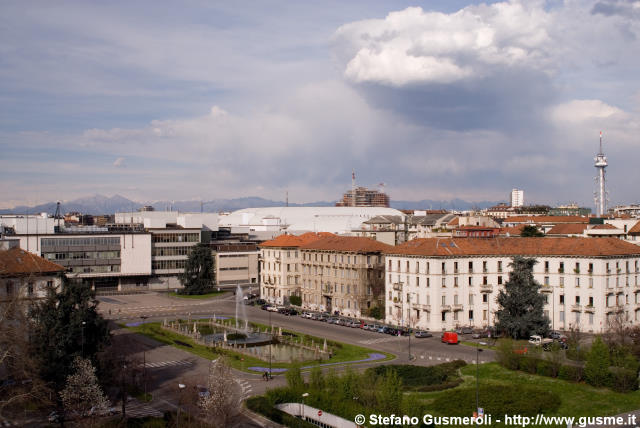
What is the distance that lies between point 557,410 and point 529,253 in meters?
40.6

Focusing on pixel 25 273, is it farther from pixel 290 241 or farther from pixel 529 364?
pixel 290 241

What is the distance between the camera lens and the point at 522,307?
246ft

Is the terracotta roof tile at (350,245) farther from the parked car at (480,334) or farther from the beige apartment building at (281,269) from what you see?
the parked car at (480,334)

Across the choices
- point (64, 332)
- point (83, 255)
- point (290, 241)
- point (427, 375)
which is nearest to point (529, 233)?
point (290, 241)

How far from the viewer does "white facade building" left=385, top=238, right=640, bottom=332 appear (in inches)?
3127

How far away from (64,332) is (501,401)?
33704 mm

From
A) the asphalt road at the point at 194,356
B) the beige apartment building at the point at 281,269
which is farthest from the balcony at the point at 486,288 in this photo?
the beige apartment building at the point at 281,269

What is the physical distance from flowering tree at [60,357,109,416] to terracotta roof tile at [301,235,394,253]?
5925cm

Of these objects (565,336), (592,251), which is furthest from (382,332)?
(592,251)

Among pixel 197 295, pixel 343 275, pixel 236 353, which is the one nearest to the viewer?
pixel 236 353

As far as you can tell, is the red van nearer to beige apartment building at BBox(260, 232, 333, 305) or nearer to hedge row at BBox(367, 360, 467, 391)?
hedge row at BBox(367, 360, 467, 391)

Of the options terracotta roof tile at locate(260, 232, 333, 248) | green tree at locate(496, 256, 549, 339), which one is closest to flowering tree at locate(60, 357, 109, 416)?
green tree at locate(496, 256, 549, 339)

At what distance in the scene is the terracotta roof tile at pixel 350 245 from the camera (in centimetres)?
9850

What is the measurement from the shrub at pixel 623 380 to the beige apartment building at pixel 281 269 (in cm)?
6850
